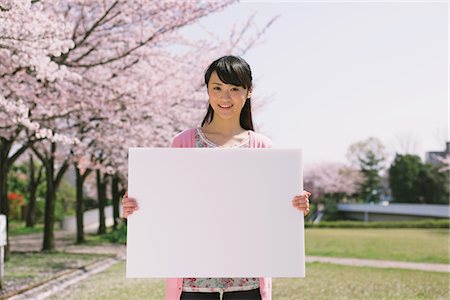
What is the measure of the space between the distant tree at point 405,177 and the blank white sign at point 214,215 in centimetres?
4198

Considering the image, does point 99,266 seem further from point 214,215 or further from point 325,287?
point 214,215

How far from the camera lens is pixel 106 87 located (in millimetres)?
9055

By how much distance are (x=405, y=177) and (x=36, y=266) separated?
3668cm

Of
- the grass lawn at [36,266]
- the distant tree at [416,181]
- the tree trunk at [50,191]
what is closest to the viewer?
the grass lawn at [36,266]

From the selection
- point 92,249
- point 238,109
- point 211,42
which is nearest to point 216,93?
point 238,109

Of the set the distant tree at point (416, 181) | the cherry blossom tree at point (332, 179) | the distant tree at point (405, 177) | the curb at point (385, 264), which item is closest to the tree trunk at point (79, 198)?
the curb at point (385, 264)

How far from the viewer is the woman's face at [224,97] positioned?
2.81 meters

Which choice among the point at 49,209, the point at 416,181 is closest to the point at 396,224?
the point at 416,181

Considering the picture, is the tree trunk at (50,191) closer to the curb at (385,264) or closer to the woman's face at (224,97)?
the curb at (385,264)

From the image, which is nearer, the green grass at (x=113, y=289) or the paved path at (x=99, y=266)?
the green grass at (x=113, y=289)

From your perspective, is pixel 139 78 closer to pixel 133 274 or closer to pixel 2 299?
pixel 2 299

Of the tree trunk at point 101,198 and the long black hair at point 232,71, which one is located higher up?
the long black hair at point 232,71

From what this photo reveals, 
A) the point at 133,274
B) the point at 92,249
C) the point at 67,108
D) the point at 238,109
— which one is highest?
the point at 67,108

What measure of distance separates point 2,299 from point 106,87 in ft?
11.4
